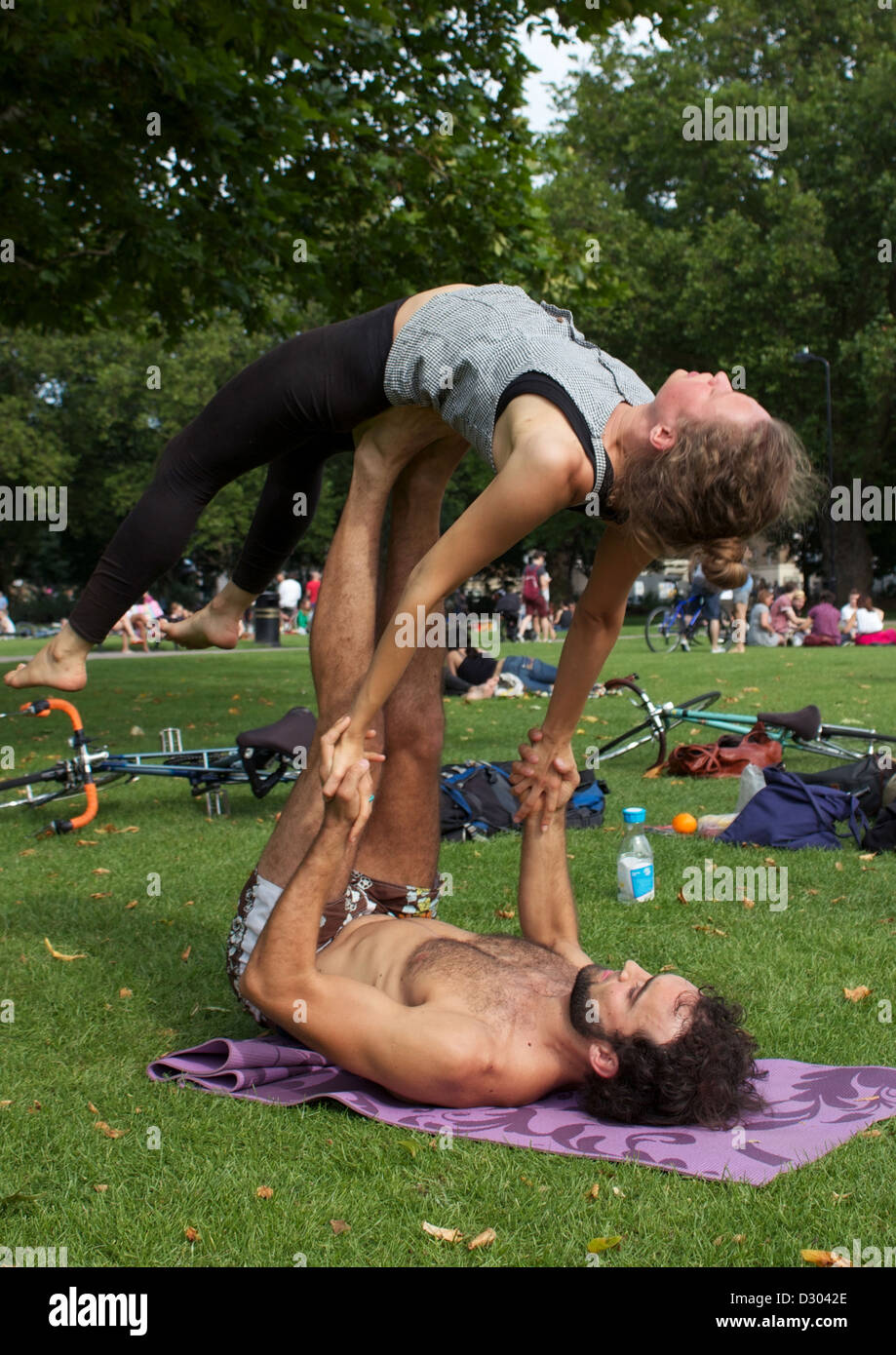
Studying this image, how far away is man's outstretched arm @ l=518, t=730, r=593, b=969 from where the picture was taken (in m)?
4.12

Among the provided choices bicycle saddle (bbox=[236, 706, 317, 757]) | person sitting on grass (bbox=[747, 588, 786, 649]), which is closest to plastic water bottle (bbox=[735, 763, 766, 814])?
bicycle saddle (bbox=[236, 706, 317, 757])

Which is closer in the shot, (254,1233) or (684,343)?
(254,1233)

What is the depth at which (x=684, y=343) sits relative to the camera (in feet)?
117

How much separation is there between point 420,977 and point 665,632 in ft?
67.9

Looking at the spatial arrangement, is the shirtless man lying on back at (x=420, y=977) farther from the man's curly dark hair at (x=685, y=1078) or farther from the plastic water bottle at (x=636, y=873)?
the plastic water bottle at (x=636, y=873)

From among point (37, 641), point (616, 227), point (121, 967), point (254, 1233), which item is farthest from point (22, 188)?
point (616, 227)

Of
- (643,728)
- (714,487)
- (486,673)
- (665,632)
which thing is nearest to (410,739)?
(714,487)

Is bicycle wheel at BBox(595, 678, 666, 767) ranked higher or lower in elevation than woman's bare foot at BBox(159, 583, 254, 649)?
lower

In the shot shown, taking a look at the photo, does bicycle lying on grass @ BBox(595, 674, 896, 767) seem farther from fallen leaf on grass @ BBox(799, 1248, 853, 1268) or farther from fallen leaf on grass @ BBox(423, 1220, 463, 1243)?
fallen leaf on grass @ BBox(423, 1220, 463, 1243)

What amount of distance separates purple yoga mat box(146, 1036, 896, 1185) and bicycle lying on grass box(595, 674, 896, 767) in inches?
187

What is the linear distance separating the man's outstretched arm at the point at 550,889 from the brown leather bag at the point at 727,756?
5.19m

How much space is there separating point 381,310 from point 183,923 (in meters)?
3.09
